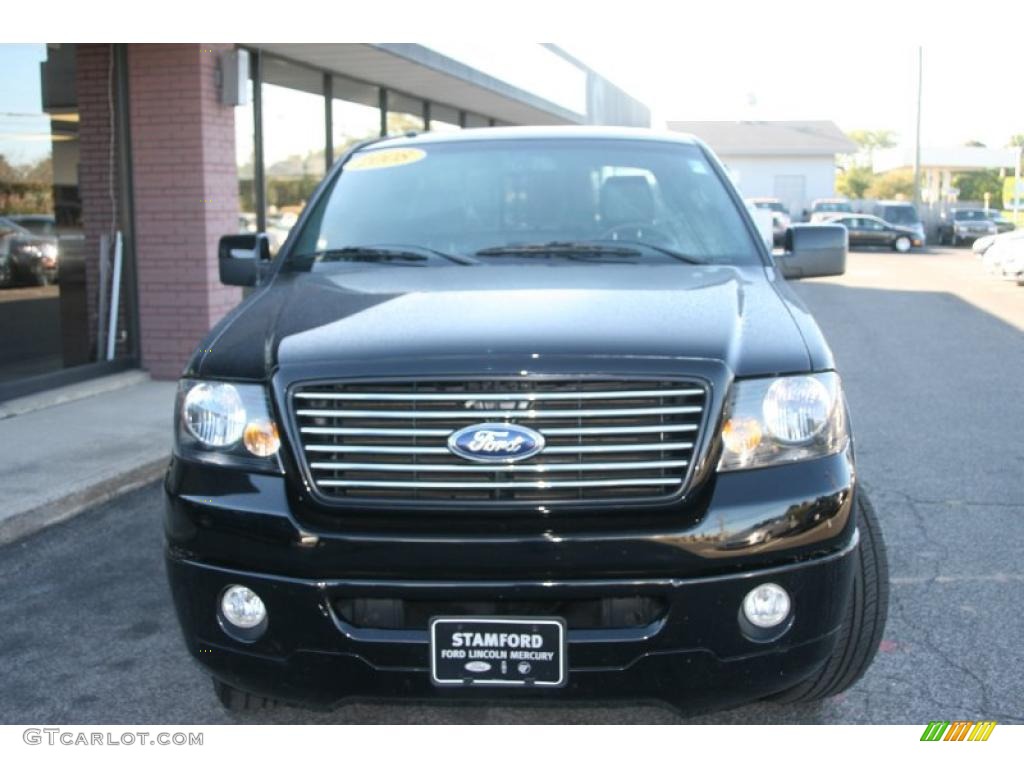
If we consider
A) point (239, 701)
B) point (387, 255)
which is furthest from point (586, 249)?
point (239, 701)

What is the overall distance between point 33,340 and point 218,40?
9.46 ft

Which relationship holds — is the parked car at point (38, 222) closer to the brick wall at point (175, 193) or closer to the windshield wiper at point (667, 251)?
the brick wall at point (175, 193)

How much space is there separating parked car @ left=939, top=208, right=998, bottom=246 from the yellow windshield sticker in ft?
142

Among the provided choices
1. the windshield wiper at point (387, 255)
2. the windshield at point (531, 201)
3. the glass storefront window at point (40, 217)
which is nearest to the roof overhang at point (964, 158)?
the glass storefront window at point (40, 217)

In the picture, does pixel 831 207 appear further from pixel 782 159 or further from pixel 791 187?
pixel 782 159

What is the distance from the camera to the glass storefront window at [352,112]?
582 inches

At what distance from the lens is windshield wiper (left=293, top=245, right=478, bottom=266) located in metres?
4.13

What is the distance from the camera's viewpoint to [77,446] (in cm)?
719

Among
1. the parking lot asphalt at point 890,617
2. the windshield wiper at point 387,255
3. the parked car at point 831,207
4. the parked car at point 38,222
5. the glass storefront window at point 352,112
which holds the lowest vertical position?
the parking lot asphalt at point 890,617

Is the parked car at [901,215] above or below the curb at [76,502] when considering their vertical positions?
above

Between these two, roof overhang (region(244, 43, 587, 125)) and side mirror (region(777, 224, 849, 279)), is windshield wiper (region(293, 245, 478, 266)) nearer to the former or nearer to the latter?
side mirror (region(777, 224, 849, 279))

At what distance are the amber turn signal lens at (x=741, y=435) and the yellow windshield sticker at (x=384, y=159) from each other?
2.23m

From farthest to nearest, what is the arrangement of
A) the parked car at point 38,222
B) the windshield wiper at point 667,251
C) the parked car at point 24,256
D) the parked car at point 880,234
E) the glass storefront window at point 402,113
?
the parked car at point 880,234, the glass storefront window at point 402,113, the parked car at point 38,222, the parked car at point 24,256, the windshield wiper at point 667,251

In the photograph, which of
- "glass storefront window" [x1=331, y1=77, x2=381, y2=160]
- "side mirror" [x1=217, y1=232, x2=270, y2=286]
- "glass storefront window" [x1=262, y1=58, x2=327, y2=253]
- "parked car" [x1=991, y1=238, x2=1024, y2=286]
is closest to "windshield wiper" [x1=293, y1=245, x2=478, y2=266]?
"side mirror" [x1=217, y1=232, x2=270, y2=286]
